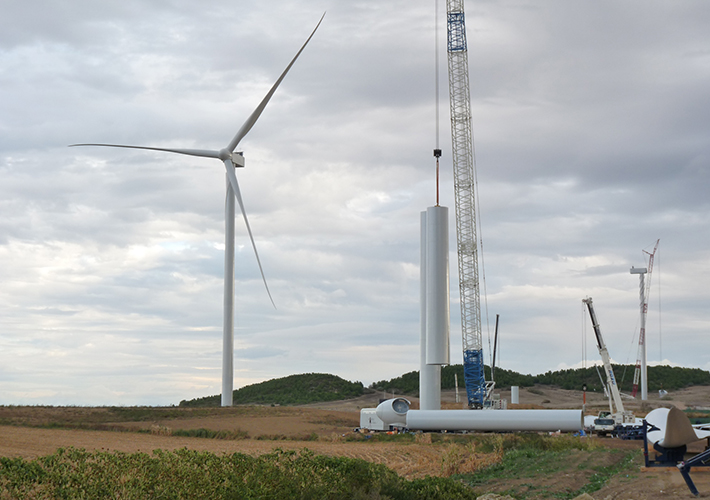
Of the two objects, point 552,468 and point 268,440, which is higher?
point 552,468

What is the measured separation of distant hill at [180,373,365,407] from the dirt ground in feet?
118

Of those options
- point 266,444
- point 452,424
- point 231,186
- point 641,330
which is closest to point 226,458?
point 266,444

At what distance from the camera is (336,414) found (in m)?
60.6

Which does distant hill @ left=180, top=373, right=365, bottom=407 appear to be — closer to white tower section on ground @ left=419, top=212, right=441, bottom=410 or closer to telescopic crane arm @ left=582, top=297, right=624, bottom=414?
white tower section on ground @ left=419, top=212, right=441, bottom=410

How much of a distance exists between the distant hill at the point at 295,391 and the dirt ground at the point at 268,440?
118 feet

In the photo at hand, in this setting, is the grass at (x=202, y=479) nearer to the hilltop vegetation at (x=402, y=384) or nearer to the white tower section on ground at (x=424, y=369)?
the white tower section on ground at (x=424, y=369)

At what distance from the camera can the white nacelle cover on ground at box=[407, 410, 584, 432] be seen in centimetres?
4056

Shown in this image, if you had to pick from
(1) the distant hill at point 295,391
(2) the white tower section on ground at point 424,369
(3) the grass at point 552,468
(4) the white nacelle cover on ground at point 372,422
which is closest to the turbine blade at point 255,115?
(2) the white tower section on ground at point 424,369

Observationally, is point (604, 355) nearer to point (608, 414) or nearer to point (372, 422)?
point (608, 414)

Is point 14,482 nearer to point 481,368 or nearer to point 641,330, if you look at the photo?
point 481,368

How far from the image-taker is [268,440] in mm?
42250

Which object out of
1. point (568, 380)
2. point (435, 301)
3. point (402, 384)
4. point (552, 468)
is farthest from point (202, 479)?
point (568, 380)

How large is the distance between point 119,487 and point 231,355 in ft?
144

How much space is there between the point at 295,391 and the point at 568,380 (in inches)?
1601
